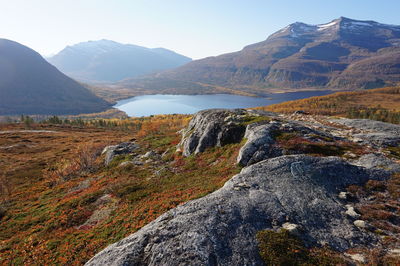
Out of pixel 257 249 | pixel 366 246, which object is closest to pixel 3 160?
pixel 257 249

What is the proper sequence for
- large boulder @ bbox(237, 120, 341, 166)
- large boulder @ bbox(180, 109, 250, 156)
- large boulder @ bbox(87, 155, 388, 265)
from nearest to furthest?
large boulder @ bbox(87, 155, 388, 265), large boulder @ bbox(237, 120, 341, 166), large boulder @ bbox(180, 109, 250, 156)

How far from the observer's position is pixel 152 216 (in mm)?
19266

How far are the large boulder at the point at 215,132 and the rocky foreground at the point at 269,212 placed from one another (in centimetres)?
788

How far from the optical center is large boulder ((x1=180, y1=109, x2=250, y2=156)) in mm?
33656

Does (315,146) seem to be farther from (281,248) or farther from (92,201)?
(92,201)

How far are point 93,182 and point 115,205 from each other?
48.4 ft

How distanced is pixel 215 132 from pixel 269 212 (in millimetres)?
22579

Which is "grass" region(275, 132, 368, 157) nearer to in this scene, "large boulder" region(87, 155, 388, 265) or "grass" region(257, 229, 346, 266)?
"large boulder" region(87, 155, 388, 265)

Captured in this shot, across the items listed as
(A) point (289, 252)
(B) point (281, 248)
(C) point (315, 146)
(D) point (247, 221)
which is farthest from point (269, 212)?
(C) point (315, 146)

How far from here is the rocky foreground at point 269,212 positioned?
458 inches

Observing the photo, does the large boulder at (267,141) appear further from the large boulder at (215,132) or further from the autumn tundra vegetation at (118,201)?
the large boulder at (215,132)

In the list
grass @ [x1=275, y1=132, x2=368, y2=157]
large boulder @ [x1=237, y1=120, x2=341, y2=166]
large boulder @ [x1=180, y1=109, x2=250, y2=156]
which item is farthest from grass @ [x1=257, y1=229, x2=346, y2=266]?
large boulder @ [x1=180, y1=109, x2=250, y2=156]

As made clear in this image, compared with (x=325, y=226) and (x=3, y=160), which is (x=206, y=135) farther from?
(x=3, y=160)

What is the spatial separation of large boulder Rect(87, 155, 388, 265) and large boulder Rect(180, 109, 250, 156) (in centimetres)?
1462
